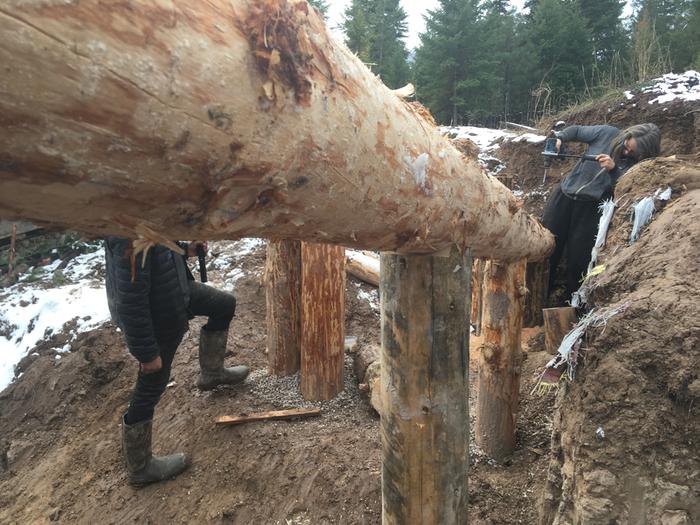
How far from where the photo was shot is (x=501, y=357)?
2.92m

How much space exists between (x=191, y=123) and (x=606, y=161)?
4593 millimetres

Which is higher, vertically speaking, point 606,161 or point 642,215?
point 606,161

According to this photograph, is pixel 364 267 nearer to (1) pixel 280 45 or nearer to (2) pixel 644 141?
(2) pixel 644 141

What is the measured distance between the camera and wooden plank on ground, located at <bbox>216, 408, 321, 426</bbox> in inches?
127

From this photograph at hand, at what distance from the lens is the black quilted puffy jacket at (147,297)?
89.3 inches

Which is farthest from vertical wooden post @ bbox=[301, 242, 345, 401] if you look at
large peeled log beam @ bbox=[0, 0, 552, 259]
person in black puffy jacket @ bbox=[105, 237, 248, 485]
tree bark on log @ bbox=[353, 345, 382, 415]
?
large peeled log beam @ bbox=[0, 0, 552, 259]

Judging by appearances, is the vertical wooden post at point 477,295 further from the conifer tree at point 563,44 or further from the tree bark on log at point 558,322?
the conifer tree at point 563,44

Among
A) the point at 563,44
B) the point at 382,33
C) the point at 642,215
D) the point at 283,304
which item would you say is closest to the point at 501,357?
the point at 642,215

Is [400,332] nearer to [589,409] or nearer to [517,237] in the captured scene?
[589,409]

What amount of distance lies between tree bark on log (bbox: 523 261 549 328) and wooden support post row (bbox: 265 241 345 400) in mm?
2318

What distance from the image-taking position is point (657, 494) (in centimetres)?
127

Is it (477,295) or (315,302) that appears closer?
(315,302)

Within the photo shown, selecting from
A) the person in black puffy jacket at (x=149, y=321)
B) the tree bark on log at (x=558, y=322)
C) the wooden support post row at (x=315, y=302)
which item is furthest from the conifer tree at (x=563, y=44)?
the person in black puffy jacket at (x=149, y=321)

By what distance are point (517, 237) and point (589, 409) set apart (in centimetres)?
88
